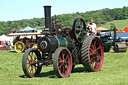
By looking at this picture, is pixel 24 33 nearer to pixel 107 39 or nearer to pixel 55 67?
pixel 107 39

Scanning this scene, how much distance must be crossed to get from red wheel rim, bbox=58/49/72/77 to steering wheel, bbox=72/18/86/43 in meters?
1.03

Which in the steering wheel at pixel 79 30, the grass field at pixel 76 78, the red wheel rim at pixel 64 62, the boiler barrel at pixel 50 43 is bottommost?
the grass field at pixel 76 78

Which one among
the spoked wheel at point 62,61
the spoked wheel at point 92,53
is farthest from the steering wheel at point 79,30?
the spoked wheel at point 62,61

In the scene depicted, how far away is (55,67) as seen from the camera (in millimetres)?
7531

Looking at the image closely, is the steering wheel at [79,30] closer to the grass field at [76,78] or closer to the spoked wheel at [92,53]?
the spoked wheel at [92,53]

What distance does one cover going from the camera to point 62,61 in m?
8.02

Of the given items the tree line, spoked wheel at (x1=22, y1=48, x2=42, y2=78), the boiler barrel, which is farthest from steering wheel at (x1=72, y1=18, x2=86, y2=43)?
the tree line

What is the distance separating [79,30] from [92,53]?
966 millimetres

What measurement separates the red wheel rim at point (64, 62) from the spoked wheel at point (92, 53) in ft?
2.49

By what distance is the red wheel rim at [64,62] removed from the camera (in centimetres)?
801

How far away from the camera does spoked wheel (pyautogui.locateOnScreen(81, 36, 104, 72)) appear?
351 inches

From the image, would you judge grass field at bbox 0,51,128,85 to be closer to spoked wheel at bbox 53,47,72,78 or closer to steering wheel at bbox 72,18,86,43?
spoked wheel at bbox 53,47,72,78

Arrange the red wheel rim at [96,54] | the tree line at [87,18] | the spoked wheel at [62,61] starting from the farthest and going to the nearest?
the tree line at [87,18] → the red wheel rim at [96,54] → the spoked wheel at [62,61]

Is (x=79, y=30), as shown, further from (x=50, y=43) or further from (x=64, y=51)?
(x=50, y=43)
